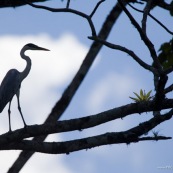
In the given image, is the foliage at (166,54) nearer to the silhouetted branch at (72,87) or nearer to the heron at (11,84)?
the silhouetted branch at (72,87)

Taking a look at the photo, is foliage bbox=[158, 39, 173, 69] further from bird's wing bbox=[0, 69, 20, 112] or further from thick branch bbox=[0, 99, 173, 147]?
bird's wing bbox=[0, 69, 20, 112]

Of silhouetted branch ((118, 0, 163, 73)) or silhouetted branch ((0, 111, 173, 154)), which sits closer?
silhouetted branch ((118, 0, 163, 73))

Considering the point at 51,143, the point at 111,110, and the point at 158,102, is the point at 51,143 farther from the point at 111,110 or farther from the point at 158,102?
the point at 158,102

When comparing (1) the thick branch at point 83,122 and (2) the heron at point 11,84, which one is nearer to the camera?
(1) the thick branch at point 83,122

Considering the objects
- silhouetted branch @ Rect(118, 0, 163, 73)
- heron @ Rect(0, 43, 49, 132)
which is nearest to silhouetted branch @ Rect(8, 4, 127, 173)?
heron @ Rect(0, 43, 49, 132)

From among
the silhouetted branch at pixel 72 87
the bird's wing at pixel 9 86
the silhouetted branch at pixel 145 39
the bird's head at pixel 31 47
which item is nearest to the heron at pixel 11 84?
the bird's wing at pixel 9 86

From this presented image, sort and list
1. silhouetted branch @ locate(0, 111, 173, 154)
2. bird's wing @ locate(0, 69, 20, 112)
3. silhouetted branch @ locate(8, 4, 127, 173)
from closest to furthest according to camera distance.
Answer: silhouetted branch @ locate(0, 111, 173, 154), silhouetted branch @ locate(8, 4, 127, 173), bird's wing @ locate(0, 69, 20, 112)

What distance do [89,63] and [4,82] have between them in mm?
1851

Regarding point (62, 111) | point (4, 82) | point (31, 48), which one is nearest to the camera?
point (62, 111)

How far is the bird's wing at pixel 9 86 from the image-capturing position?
9031 millimetres

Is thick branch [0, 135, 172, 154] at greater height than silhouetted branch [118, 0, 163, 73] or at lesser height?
lesser

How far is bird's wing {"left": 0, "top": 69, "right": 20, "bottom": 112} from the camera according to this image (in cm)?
903

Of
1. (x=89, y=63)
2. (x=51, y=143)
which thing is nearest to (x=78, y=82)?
(x=89, y=63)

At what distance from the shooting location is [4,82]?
30.5 ft
